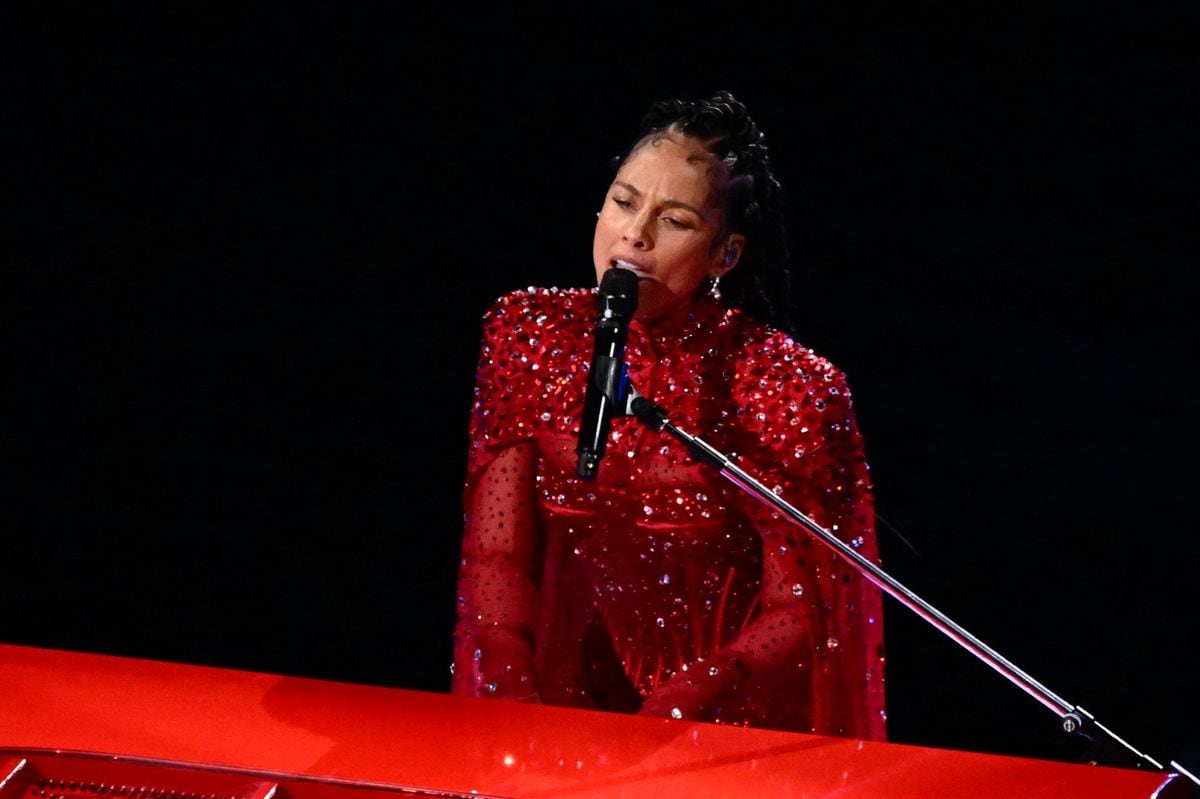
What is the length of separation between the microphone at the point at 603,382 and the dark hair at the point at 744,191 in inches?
28.6

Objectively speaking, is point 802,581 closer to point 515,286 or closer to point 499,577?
point 499,577

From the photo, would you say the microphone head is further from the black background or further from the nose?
the black background

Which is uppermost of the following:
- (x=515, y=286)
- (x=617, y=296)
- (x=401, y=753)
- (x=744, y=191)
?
(x=515, y=286)

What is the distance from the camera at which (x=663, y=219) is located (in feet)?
7.41

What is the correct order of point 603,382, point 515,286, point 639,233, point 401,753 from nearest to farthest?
point 401,753 < point 603,382 < point 639,233 < point 515,286

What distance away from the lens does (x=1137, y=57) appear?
2.53 m

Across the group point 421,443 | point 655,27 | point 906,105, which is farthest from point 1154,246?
point 421,443

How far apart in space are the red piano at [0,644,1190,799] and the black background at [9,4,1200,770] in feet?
3.83

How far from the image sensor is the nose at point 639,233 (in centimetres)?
223

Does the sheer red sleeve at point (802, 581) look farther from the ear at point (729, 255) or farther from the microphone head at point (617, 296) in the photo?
the microphone head at point (617, 296)

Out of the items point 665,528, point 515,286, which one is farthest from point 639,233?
point 515,286

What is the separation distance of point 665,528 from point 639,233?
0.46 m

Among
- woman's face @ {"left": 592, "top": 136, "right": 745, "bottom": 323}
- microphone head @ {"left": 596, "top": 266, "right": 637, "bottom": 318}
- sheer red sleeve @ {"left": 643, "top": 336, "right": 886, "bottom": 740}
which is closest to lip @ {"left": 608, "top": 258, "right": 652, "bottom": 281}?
woman's face @ {"left": 592, "top": 136, "right": 745, "bottom": 323}

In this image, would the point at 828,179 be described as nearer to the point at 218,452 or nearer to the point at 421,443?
the point at 421,443
